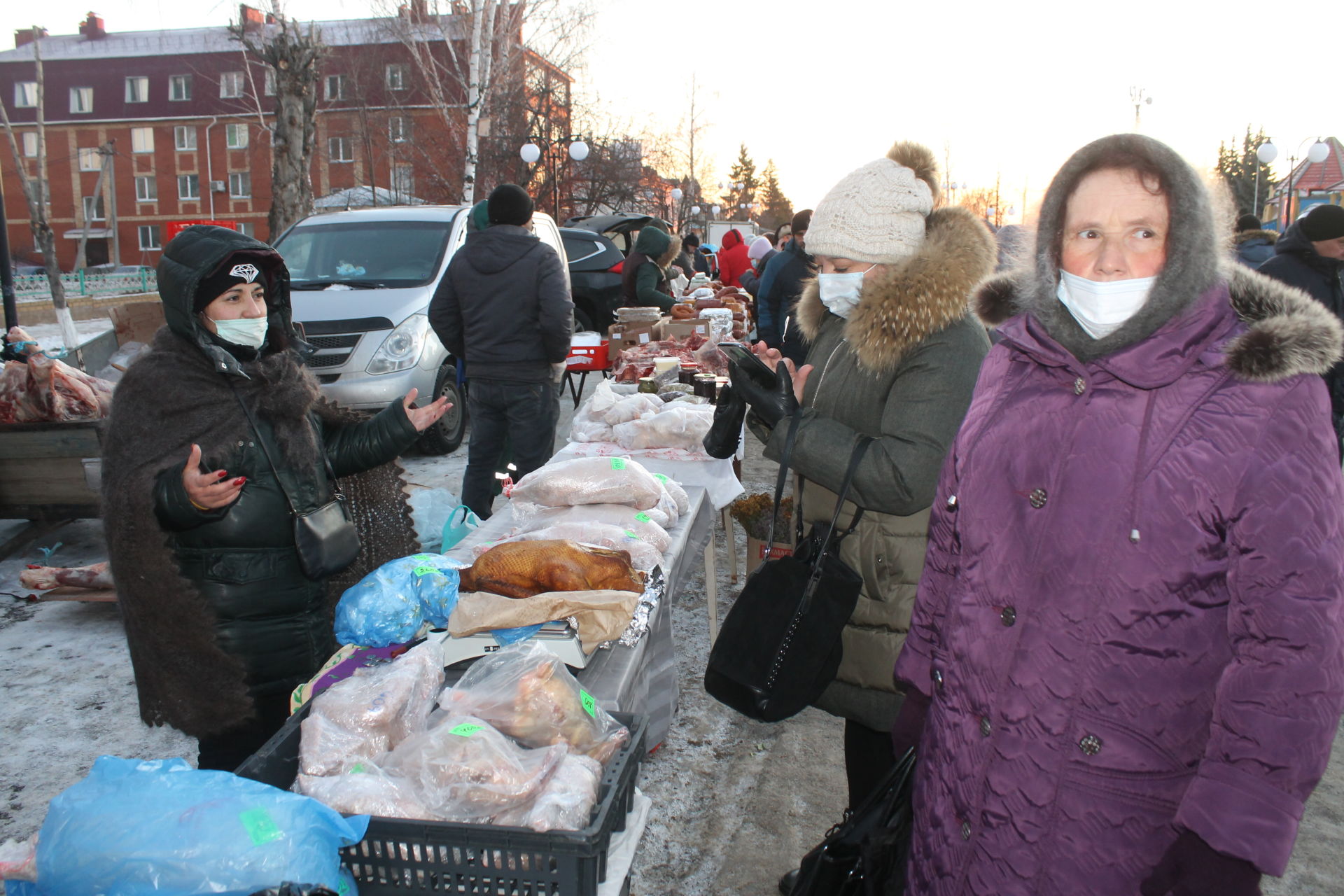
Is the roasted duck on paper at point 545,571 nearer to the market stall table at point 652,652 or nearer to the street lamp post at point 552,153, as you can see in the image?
the market stall table at point 652,652

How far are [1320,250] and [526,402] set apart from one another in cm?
496

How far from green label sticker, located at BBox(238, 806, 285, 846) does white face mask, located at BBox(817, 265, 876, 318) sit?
1.78 meters

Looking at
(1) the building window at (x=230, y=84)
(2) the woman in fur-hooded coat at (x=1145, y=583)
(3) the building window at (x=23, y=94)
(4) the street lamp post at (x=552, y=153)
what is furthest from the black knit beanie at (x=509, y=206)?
(3) the building window at (x=23, y=94)

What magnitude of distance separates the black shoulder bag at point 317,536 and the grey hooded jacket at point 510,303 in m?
2.81

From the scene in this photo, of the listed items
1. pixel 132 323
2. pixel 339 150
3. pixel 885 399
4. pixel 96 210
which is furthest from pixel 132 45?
pixel 885 399

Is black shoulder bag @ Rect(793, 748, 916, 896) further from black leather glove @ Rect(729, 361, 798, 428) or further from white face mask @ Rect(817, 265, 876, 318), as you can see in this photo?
white face mask @ Rect(817, 265, 876, 318)

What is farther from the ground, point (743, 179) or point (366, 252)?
point (743, 179)

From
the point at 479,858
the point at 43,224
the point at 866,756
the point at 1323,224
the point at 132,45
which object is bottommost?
the point at 866,756

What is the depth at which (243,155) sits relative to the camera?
1870 inches

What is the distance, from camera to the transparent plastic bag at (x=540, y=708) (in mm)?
1678

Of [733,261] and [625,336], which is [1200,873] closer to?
[625,336]

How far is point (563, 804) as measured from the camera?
Result: 1.45 meters

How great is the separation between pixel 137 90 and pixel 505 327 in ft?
182

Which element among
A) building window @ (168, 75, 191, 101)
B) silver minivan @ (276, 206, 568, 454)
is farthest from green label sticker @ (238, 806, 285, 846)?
building window @ (168, 75, 191, 101)
